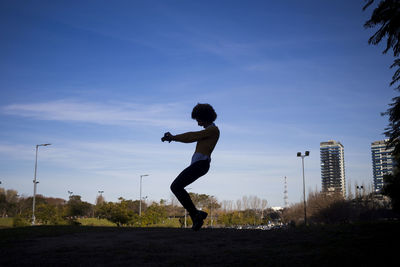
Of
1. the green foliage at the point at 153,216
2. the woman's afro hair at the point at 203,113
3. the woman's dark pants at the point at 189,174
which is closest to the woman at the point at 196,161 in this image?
the woman's dark pants at the point at 189,174

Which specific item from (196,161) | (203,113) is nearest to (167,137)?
(196,161)

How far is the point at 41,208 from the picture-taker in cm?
3709

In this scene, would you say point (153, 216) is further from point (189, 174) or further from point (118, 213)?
point (189, 174)

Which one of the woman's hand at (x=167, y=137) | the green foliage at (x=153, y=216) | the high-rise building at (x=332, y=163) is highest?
the high-rise building at (x=332, y=163)

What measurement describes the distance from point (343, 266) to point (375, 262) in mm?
462

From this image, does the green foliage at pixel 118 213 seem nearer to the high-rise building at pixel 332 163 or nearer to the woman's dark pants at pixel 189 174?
the woman's dark pants at pixel 189 174

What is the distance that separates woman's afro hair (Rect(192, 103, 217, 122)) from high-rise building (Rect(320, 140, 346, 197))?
571 feet

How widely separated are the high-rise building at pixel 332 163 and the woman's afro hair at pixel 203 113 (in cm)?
17392

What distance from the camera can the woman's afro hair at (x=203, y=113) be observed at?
19.7 feet

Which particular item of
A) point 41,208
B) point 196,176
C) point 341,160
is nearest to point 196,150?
point 196,176

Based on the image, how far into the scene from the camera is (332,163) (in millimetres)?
168250

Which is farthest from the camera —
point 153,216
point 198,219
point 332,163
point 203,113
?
point 332,163

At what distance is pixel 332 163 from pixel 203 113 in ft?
579

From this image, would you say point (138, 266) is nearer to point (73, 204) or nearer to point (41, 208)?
point (41, 208)
